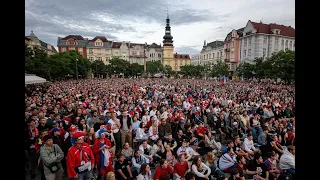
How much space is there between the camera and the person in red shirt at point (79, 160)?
4344mm

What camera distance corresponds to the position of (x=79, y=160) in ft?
14.5

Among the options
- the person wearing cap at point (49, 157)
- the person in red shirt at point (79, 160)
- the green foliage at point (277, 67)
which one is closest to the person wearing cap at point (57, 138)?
the person wearing cap at point (49, 157)

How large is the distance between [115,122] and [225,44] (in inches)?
2782

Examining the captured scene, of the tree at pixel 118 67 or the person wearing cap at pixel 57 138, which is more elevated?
the tree at pixel 118 67

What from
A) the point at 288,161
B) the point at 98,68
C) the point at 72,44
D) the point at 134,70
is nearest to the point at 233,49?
the point at 134,70

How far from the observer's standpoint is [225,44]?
71312mm

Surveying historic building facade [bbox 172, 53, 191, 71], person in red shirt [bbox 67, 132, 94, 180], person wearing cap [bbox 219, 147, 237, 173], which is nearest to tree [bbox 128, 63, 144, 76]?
historic building facade [bbox 172, 53, 191, 71]

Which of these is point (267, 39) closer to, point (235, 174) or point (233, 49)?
point (233, 49)

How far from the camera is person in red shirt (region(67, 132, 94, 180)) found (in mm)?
4344

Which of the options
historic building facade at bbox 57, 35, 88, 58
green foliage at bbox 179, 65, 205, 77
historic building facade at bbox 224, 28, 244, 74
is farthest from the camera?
historic building facade at bbox 57, 35, 88, 58

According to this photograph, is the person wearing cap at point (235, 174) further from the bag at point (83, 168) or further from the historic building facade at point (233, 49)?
the historic building facade at point (233, 49)

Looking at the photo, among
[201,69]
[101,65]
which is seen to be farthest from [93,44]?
[201,69]

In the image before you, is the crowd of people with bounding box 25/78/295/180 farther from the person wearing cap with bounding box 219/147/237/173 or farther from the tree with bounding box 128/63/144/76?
the tree with bounding box 128/63/144/76

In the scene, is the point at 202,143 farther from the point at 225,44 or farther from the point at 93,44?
the point at 93,44
